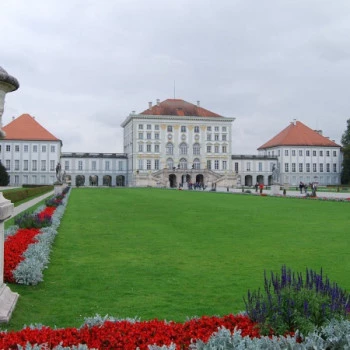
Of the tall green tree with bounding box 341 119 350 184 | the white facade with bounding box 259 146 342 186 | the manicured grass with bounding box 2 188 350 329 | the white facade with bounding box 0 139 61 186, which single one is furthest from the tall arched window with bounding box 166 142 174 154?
the manicured grass with bounding box 2 188 350 329

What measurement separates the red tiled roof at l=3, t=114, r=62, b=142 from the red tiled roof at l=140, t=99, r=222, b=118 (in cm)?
1726

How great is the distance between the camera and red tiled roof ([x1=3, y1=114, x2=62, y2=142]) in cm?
7781

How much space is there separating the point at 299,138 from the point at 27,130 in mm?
48049

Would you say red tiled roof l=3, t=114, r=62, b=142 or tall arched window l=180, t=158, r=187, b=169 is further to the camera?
tall arched window l=180, t=158, r=187, b=169

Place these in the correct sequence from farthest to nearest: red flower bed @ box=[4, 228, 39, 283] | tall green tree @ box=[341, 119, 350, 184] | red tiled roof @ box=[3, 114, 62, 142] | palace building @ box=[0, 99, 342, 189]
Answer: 1. palace building @ box=[0, 99, 342, 189]
2. red tiled roof @ box=[3, 114, 62, 142]
3. tall green tree @ box=[341, 119, 350, 184]
4. red flower bed @ box=[4, 228, 39, 283]

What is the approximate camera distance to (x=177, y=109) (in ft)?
280

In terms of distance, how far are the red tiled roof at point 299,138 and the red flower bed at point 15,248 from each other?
79836mm

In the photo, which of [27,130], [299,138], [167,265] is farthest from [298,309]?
[299,138]

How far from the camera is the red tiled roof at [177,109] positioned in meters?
84.0

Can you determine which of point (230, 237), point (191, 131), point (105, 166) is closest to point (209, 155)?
point (191, 131)

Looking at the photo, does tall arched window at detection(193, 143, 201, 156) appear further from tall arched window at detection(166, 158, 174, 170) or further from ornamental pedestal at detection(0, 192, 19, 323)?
ornamental pedestal at detection(0, 192, 19, 323)

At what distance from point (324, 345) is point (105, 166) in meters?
84.1

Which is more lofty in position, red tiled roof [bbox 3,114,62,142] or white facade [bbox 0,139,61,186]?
red tiled roof [bbox 3,114,62,142]

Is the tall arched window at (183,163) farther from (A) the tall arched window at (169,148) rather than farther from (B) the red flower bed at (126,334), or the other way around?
(B) the red flower bed at (126,334)
